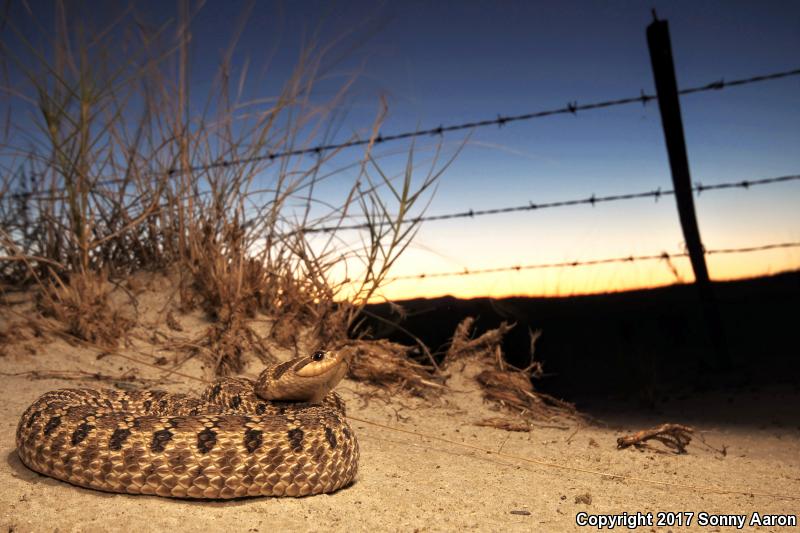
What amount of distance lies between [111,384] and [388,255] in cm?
260

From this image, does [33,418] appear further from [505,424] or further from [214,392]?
[505,424]

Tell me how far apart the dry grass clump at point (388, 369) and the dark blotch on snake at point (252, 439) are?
8.76ft

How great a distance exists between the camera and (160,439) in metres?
3.58

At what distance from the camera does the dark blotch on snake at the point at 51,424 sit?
3.76 meters

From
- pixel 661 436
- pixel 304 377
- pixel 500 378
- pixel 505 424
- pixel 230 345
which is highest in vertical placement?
pixel 230 345

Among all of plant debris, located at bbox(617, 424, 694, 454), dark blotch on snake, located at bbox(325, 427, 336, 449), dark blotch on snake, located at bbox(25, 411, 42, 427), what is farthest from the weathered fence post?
dark blotch on snake, located at bbox(25, 411, 42, 427)

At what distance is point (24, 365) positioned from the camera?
6223 mm

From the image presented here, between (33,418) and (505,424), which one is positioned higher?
(33,418)

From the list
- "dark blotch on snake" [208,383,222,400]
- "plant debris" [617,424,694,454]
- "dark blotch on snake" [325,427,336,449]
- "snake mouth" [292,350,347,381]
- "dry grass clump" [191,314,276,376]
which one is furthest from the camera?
"dry grass clump" [191,314,276,376]

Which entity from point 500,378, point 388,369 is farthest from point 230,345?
point 500,378

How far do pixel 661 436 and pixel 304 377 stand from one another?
305cm

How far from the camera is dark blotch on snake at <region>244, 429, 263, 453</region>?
11.8 ft

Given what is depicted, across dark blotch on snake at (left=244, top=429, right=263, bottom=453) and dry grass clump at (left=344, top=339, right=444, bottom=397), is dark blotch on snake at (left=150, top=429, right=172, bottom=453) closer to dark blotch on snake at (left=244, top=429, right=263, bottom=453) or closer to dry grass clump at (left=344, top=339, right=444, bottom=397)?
dark blotch on snake at (left=244, top=429, right=263, bottom=453)

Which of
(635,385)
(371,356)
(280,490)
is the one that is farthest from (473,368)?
(280,490)
